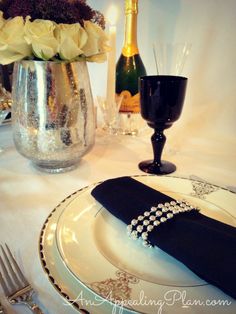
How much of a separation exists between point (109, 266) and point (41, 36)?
34 cm

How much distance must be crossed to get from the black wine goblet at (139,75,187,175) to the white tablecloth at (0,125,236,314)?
6 cm

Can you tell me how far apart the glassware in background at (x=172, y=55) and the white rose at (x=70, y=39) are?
0.38m

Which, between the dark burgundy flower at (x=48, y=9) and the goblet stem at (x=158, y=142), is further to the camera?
the goblet stem at (x=158, y=142)

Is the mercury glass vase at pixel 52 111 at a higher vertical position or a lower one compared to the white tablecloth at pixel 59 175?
higher

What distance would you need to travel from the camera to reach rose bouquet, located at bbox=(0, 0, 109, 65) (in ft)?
1.40

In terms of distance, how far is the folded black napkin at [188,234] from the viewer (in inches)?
10.2

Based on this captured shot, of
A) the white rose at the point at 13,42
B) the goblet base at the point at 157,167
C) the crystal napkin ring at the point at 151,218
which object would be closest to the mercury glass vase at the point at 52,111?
the white rose at the point at 13,42

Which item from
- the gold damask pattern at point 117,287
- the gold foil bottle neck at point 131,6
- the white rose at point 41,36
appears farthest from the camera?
the gold foil bottle neck at point 131,6

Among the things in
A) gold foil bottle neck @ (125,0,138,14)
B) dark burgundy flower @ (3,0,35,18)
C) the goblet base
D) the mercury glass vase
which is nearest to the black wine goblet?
the goblet base

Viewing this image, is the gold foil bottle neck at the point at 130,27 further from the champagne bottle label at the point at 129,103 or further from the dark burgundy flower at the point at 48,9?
the dark burgundy flower at the point at 48,9

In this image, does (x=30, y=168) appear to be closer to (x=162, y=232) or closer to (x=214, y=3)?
(x=162, y=232)

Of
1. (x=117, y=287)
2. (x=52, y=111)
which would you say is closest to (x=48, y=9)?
(x=52, y=111)

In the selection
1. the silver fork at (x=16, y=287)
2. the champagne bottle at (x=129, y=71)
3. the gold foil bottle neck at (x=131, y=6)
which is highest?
the gold foil bottle neck at (x=131, y=6)

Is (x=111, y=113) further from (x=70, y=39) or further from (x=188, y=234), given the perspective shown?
(x=188, y=234)
